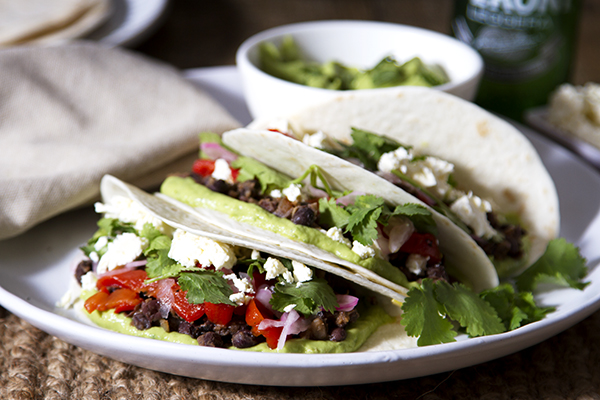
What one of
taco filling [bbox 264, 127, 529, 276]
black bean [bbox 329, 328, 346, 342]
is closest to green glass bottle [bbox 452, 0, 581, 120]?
taco filling [bbox 264, 127, 529, 276]

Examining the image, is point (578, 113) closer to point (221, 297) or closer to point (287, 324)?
point (287, 324)

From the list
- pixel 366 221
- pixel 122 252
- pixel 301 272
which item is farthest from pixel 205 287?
pixel 366 221

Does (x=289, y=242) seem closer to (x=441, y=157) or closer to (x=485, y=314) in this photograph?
(x=485, y=314)

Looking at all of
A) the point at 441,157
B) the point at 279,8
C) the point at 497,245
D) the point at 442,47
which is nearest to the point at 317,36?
the point at 442,47

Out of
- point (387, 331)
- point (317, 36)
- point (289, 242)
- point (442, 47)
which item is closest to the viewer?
point (289, 242)

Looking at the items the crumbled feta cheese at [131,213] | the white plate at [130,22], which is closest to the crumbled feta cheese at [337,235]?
the crumbled feta cheese at [131,213]
